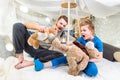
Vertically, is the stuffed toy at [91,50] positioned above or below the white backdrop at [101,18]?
below

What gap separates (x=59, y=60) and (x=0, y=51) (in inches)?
25.4

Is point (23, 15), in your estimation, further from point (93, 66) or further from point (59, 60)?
point (93, 66)

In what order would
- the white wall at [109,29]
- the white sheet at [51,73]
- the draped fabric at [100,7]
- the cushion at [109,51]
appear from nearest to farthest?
the white sheet at [51,73] → the draped fabric at [100,7] → the cushion at [109,51] → the white wall at [109,29]

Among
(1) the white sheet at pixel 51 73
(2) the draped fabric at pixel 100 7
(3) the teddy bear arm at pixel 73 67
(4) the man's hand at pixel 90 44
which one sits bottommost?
(1) the white sheet at pixel 51 73

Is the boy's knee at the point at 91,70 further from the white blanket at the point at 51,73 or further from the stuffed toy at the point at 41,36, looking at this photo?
the stuffed toy at the point at 41,36

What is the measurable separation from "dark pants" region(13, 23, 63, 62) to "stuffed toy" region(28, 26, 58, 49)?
2.4 inches

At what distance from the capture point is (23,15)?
2.33m

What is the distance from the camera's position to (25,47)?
1.97 m

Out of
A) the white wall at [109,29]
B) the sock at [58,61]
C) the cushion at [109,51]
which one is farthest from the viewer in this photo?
the white wall at [109,29]

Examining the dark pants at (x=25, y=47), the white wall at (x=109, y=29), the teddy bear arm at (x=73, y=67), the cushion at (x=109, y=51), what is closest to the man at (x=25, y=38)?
the dark pants at (x=25, y=47)

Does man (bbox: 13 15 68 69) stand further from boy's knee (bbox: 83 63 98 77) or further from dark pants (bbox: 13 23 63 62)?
boy's knee (bbox: 83 63 98 77)

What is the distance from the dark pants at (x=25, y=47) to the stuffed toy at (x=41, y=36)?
0.06 m

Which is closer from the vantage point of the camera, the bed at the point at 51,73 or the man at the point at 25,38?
the bed at the point at 51,73

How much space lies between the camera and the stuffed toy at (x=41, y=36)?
1821 mm
